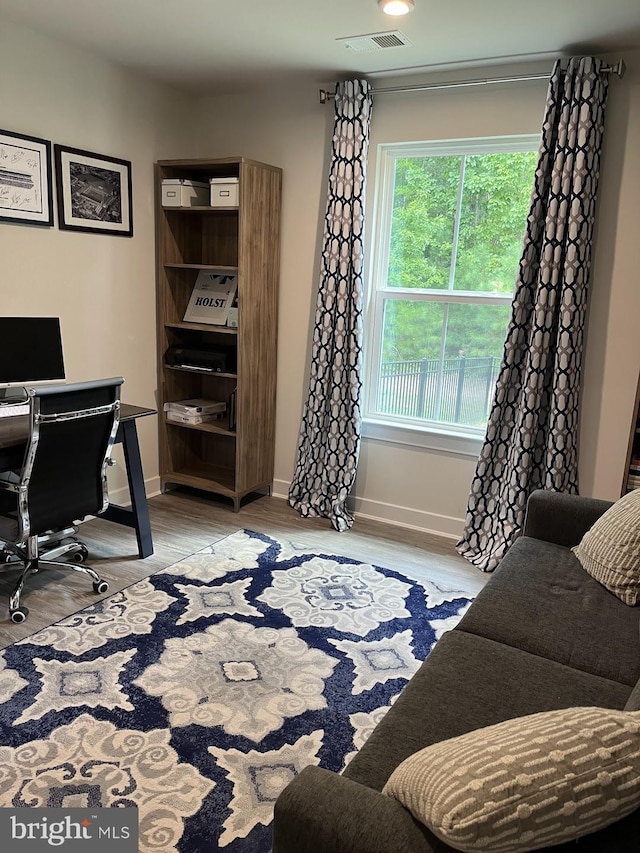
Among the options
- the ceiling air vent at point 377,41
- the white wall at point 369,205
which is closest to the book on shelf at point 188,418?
the white wall at point 369,205

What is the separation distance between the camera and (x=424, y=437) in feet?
12.5

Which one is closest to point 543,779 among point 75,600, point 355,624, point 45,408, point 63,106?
point 355,624

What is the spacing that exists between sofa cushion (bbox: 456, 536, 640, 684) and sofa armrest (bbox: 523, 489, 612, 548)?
0.20 metres

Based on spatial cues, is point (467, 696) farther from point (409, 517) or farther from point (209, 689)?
point (409, 517)

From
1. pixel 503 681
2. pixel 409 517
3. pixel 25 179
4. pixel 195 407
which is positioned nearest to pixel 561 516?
pixel 503 681

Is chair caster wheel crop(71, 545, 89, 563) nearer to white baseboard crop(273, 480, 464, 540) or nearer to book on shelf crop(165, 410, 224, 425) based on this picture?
book on shelf crop(165, 410, 224, 425)

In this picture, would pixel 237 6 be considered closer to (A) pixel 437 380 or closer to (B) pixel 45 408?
(B) pixel 45 408

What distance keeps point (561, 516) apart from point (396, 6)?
2.12 m

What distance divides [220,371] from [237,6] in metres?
1.93

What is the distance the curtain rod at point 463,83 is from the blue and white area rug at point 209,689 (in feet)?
8.26

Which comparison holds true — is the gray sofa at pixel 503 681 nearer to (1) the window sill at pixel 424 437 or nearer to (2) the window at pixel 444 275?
(1) the window sill at pixel 424 437

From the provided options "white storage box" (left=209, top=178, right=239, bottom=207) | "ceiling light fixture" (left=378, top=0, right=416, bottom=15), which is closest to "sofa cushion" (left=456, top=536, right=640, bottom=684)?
"ceiling light fixture" (left=378, top=0, right=416, bottom=15)

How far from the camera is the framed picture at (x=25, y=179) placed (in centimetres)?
311

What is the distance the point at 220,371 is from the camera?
4.00 meters
